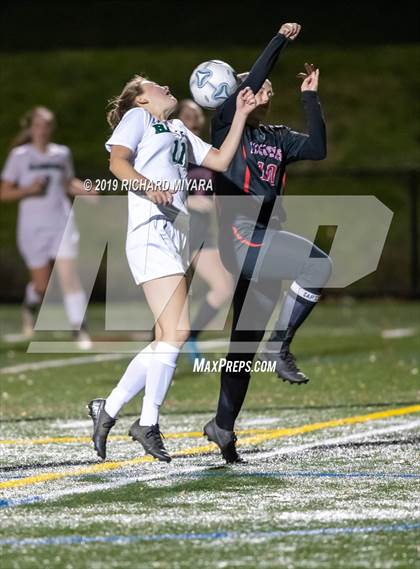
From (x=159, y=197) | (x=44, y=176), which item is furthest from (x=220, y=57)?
(x=159, y=197)

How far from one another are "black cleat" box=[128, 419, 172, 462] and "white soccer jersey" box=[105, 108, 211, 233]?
3.27 ft

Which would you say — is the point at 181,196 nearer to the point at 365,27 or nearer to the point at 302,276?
the point at 302,276

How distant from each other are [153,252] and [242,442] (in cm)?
165

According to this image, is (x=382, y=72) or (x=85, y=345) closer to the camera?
(x=85, y=345)

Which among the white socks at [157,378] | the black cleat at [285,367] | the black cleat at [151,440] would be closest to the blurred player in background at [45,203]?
the black cleat at [285,367]

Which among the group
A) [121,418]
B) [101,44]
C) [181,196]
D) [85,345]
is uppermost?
[181,196]

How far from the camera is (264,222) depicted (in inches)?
301

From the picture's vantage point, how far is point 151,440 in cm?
729

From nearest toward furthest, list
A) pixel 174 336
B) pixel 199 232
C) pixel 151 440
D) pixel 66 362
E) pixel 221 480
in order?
pixel 221 480 → pixel 151 440 → pixel 174 336 → pixel 199 232 → pixel 66 362

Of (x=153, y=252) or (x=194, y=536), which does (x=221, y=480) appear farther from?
(x=194, y=536)

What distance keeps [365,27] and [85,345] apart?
85.0ft

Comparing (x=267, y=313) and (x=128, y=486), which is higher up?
(x=267, y=313)

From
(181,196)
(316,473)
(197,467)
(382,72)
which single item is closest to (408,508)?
(316,473)

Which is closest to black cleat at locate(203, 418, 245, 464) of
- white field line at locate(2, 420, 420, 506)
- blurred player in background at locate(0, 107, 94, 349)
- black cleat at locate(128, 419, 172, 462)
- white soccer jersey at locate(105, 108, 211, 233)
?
white field line at locate(2, 420, 420, 506)
